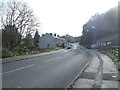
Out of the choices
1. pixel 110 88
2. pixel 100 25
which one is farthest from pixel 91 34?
pixel 110 88

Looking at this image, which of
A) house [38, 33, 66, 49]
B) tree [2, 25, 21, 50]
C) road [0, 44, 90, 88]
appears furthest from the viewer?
house [38, 33, 66, 49]

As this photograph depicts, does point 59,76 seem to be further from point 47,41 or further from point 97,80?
point 47,41

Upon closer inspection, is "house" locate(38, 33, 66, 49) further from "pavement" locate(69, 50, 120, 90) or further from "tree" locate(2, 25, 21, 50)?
"pavement" locate(69, 50, 120, 90)

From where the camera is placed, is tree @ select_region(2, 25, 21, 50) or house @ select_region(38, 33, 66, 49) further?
house @ select_region(38, 33, 66, 49)

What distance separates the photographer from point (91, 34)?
113 meters

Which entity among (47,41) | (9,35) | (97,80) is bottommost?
(97,80)

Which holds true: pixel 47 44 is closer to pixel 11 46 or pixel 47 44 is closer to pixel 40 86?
pixel 11 46

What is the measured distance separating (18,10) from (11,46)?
822cm

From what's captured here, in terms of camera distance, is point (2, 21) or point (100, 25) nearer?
point (2, 21)

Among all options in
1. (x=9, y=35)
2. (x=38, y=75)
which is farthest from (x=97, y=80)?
(x=9, y=35)

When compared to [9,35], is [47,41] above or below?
below

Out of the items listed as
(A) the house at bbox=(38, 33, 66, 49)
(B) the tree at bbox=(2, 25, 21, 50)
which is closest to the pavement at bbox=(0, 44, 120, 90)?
(B) the tree at bbox=(2, 25, 21, 50)

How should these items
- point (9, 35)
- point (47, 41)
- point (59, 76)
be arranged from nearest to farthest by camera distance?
point (59, 76)
point (9, 35)
point (47, 41)

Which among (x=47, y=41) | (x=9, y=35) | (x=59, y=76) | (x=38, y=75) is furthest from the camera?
(x=47, y=41)
